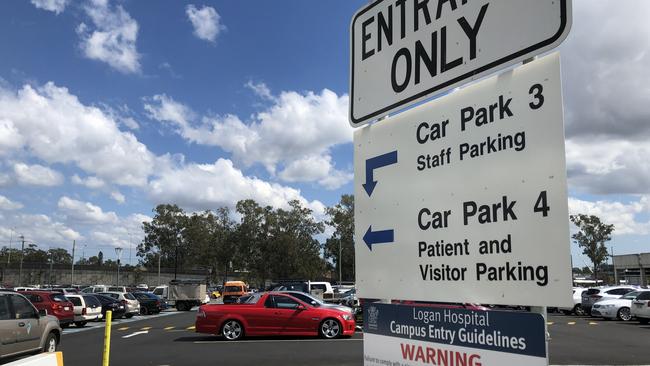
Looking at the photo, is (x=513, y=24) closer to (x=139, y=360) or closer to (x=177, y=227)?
(x=139, y=360)

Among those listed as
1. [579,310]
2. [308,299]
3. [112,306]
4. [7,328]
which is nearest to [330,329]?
[308,299]

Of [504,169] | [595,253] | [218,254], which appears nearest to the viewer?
[504,169]

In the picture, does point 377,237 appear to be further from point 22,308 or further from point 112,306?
point 112,306

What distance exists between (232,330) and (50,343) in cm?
537

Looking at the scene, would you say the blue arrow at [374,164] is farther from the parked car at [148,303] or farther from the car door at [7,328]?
the parked car at [148,303]

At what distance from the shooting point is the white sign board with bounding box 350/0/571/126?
2.03 metres

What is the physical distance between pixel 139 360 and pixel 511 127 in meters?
12.9

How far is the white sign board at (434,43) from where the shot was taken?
2029mm

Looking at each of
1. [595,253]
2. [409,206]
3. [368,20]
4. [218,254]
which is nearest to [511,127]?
[409,206]

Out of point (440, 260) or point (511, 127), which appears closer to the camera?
point (511, 127)

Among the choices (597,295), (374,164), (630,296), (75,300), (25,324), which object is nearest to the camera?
(374,164)

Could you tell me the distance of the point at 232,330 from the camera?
56.0 feet

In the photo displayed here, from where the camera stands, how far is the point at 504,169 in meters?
1.99

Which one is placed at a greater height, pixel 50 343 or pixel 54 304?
pixel 54 304
